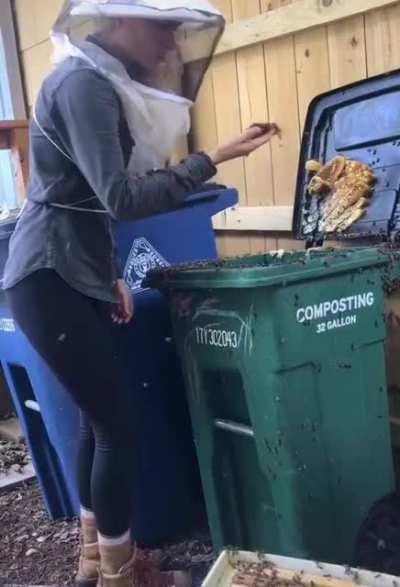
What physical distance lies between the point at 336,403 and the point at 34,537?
5.16 feet

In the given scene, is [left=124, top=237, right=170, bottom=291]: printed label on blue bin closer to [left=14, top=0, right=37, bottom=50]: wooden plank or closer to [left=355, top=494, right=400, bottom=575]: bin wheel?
[left=355, top=494, right=400, bottom=575]: bin wheel

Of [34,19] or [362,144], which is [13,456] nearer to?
[362,144]

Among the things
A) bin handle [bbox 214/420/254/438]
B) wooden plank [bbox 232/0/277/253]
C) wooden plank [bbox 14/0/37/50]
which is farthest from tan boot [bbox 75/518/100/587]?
wooden plank [bbox 14/0/37/50]

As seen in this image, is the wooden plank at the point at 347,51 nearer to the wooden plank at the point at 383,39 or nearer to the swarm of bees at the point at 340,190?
the wooden plank at the point at 383,39

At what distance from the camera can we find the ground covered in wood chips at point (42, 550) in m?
2.67

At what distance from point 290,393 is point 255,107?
1.97 m

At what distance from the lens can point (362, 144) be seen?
9.38 ft

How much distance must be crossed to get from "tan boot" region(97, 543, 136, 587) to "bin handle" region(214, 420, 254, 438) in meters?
0.45

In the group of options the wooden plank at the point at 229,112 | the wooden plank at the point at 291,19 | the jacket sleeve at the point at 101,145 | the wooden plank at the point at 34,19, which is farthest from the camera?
the wooden plank at the point at 34,19

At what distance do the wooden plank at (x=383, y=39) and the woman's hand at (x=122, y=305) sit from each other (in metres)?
1.44

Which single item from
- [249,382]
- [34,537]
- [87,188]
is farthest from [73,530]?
[87,188]

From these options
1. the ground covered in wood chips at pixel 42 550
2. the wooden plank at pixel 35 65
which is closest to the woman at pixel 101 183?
the ground covered in wood chips at pixel 42 550

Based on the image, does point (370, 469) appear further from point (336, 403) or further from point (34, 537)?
point (34, 537)

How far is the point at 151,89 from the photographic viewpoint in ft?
6.75
